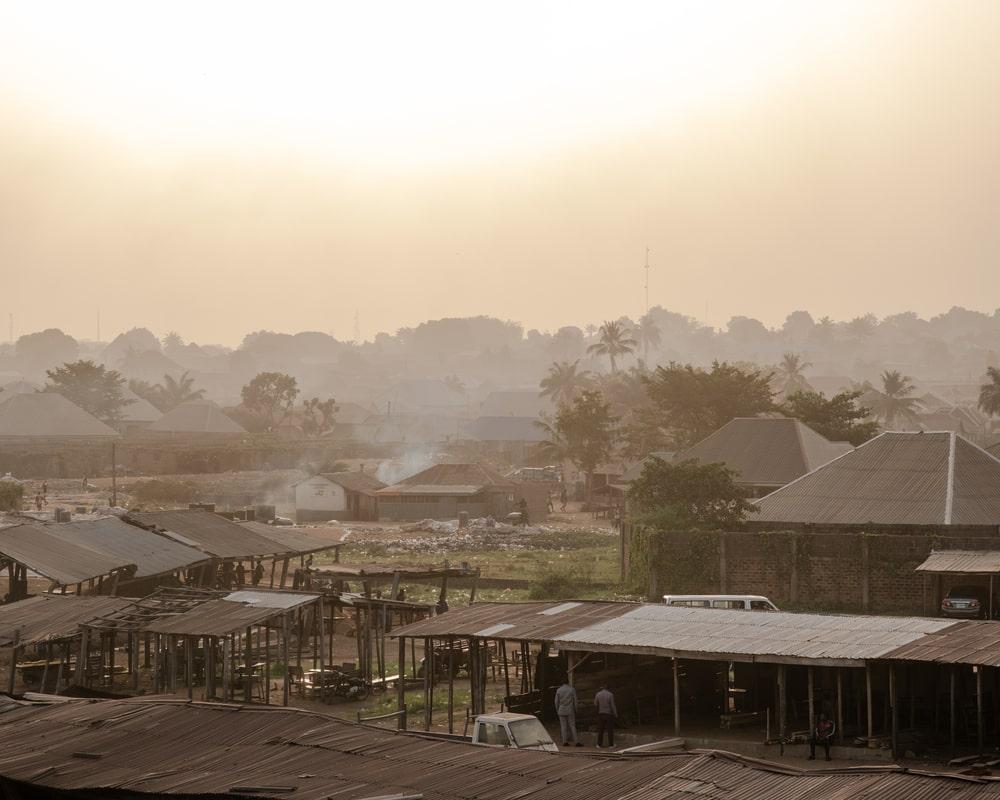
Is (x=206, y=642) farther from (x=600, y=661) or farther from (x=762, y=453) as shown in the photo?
(x=762, y=453)

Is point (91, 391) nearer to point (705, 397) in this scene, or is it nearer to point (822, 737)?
point (705, 397)

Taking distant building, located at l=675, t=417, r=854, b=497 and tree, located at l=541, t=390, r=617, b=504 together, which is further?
tree, located at l=541, t=390, r=617, b=504

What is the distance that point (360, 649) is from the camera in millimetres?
32250

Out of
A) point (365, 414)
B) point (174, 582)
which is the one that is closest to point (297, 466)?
point (365, 414)

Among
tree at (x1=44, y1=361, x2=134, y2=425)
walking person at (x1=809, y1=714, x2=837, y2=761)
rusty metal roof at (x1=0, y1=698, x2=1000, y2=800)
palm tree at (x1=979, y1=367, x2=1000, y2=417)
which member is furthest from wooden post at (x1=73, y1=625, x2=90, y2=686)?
tree at (x1=44, y1=361, x2=134, y2=425)

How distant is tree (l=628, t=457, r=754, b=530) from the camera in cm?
4584

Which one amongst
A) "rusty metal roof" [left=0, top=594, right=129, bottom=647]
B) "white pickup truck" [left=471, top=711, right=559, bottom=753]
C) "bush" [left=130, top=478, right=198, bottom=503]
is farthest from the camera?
"bush" [left=130, top=478, right=198, bottom=503]

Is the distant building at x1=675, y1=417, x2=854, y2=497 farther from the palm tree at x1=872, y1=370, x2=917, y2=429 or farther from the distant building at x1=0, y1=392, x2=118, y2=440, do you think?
the palm tree at x1=872, y1=370, x2=917, y2=429

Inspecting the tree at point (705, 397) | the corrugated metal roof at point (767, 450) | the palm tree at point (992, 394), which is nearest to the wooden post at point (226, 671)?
the corrugated metal roof at point (767, 450)

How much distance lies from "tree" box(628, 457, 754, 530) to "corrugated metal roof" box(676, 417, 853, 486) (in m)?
9.40

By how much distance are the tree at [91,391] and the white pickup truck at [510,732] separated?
12609 cm

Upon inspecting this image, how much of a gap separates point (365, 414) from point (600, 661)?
149331mm

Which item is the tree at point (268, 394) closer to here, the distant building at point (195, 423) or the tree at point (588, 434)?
the distant building at point (195, 423)

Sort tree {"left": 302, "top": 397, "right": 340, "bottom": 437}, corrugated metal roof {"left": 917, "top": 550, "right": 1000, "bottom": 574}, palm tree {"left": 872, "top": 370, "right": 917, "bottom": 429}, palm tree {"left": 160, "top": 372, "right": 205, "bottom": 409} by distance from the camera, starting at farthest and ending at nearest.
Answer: palm tree {"left": 160, "top": 372, "right": 205, "bottom": 409}, tree {"left": 302, "top": 397, "right": 340, "bottom": 437}, palm tree {"left": 872, "top": 370, "right": 917, "bottom": 429}, corrugated metal roof {"left": 917, "top": 550, "right": 1000, "bottom": 574}
